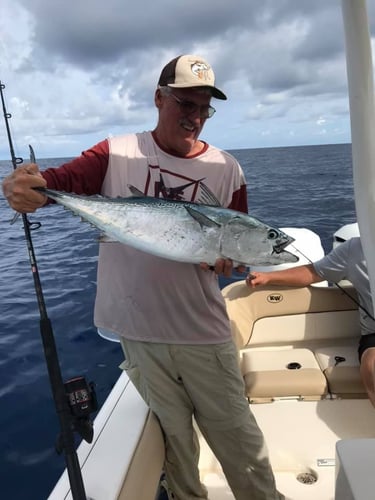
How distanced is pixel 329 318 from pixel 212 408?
7.01ft

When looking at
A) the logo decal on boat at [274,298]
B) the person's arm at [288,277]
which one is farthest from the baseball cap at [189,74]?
the logo decal on boat at [274,298]

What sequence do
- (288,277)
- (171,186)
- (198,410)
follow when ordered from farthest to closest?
(288,277), (198,410), (171,186)

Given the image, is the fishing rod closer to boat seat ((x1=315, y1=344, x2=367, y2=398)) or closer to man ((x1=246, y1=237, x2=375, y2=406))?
man ((x1=246, y1=237, x2=375, y2=406))

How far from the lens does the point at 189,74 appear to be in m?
1.83

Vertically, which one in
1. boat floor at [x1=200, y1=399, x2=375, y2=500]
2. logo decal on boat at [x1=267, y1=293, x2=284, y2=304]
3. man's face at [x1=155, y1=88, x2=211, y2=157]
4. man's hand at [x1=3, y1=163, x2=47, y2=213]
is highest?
man's face at [x1=155, y1=88, x2=211, y2=157]

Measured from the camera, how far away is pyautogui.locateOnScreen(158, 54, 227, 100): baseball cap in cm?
182

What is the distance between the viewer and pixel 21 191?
154 centimetres

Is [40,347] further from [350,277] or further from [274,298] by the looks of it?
[350,277]

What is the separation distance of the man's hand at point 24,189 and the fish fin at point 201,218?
0.54 metres

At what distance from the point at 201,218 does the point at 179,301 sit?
450 millimetres

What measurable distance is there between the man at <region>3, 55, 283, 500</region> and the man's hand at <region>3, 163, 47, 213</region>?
20cm

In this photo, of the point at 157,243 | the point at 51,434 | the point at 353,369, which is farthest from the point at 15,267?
the point at 157,243

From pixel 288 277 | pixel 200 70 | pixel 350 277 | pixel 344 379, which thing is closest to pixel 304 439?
pixel 344 379

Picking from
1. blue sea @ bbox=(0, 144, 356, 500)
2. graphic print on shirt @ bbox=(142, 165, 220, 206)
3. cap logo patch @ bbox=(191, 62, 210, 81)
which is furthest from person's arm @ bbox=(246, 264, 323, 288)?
cap logo patch @ bbox=(191, 62, 210, 81)
